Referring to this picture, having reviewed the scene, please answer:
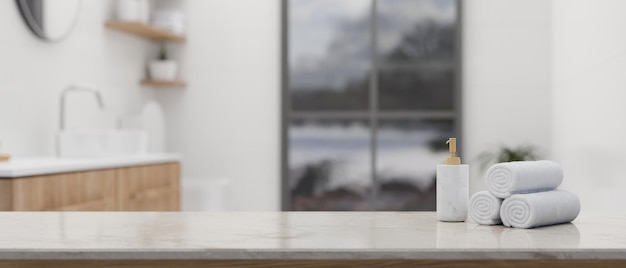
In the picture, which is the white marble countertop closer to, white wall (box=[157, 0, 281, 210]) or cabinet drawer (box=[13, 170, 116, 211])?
cabinet drawer (box=[13, 170, 116, 211])

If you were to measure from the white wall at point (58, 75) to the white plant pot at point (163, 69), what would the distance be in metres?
0.08

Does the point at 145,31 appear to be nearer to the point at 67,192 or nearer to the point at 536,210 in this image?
the point at 67,192

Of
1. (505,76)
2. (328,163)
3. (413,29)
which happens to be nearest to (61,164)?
(505,76)

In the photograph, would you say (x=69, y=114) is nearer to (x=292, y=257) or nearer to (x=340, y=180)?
(x=340, y=180)

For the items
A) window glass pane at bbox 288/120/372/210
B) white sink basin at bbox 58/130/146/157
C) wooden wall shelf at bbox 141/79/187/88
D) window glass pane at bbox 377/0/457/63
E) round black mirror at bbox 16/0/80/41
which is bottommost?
window glass pane at bbox 288/120/372/210

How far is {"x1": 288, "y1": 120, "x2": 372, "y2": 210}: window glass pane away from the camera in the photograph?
659 centimetres

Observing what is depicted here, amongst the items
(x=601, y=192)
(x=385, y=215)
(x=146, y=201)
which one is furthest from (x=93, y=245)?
(x=601, y=192)

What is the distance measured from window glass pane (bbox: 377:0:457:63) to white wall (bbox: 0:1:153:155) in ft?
7.32

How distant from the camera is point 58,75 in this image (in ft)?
13.6

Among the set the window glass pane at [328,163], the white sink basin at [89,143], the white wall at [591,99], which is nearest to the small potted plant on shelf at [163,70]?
the white sink basin at [89,143]

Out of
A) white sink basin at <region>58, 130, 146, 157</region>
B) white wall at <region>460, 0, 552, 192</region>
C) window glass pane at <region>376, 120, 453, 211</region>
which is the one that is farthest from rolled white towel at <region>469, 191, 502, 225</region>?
window glass pane at <region>376, 120, 453, 211</region>

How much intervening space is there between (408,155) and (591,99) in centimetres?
325

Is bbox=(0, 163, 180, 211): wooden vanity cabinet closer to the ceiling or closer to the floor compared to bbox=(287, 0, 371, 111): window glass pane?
closer to the floor

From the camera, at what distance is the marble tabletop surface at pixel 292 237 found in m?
1.34
